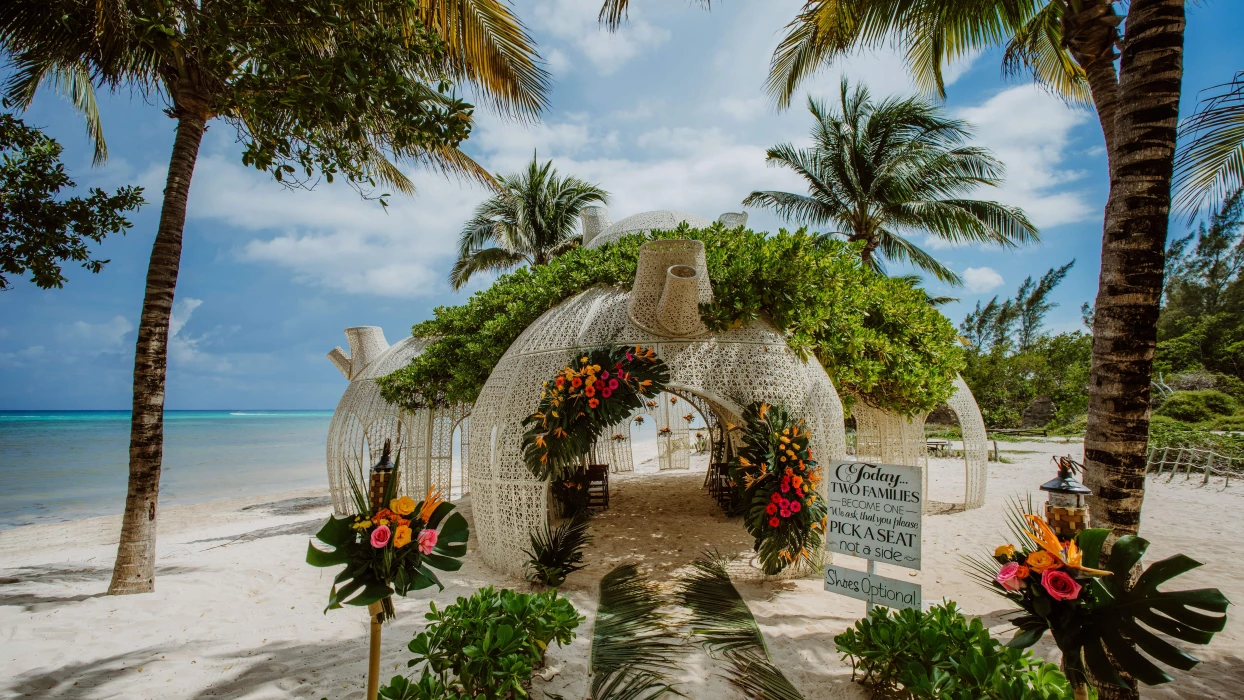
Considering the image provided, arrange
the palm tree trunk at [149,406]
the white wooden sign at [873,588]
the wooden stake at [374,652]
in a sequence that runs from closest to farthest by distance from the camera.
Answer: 1. the wooden stake at [374,652]
2. the white wooden sign at [873,588]
3. the palm tree trunk at [149,406]

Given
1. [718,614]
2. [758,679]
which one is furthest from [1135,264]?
[718,614]

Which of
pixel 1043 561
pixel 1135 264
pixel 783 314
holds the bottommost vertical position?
pixel 1043 561

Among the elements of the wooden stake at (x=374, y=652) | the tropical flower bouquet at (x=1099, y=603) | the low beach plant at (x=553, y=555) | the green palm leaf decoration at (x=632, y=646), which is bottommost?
the green palm leaf decoration at (x=632, y=646)

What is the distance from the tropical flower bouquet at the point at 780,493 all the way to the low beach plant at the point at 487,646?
2325 mm

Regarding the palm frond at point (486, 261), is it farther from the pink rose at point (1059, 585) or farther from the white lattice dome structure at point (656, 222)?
the pink rose at point (1059, 585)

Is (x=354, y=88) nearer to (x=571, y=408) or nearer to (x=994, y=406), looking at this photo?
(x=571, y=408)

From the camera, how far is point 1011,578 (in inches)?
92.2

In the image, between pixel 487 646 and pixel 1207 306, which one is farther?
pixel 1207 306

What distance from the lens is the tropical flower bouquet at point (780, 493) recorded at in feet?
16.8

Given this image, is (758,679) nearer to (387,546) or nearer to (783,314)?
(387,546)

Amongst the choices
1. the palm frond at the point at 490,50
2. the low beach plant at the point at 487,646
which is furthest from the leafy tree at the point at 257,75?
the low beach plant at the point at 487,646

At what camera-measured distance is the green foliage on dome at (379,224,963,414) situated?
19.3ft

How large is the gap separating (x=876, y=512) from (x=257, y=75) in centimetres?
515

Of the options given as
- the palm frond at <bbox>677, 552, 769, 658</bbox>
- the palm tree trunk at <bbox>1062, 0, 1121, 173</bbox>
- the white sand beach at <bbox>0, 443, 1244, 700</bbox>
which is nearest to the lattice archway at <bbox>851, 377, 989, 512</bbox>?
the white sand beach at <bbox>0, 443, 1244, 700</bbox>
